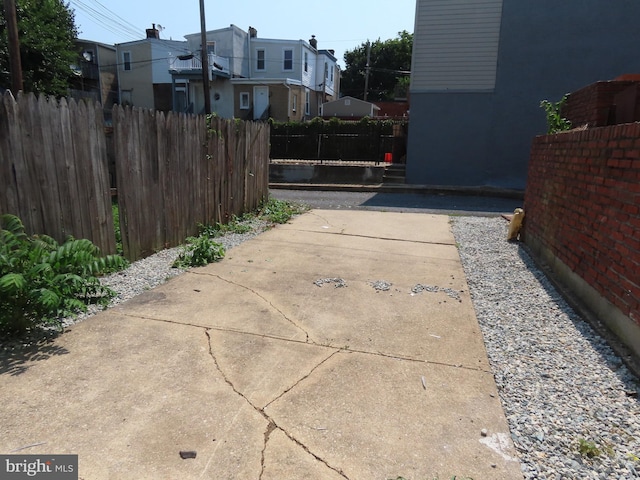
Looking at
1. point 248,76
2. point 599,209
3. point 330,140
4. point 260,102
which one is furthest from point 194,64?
point 599,209

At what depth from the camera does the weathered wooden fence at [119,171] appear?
3805 millimetres

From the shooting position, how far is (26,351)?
9.84 feet

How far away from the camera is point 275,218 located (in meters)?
8.45

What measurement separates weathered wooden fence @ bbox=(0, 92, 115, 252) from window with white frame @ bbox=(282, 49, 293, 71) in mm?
27544

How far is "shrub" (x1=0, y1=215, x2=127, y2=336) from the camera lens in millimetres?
2969

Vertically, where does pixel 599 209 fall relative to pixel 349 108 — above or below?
below

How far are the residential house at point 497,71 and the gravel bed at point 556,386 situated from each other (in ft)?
34.5

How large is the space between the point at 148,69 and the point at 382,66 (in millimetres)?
33242

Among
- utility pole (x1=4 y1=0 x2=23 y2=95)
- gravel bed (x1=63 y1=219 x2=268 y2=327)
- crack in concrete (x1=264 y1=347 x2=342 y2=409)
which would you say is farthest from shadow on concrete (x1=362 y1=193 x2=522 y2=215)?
utility pole (x1=4 y1=0 x2=23 y2=95)

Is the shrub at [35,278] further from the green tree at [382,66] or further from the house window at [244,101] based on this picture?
the green tree at [382,66]

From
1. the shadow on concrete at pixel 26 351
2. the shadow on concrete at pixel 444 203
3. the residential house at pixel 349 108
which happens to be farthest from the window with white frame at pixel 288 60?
the shadow on concrete at pixel 26 351

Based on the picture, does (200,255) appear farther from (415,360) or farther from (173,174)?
(415,360)

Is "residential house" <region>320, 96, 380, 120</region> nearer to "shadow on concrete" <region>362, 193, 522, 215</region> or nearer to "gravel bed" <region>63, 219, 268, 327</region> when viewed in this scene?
"shadow on concrete" <region>362, 193, 522, 215</region>

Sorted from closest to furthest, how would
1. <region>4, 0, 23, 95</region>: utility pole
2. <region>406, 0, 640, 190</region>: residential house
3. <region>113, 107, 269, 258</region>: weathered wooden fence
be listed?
<region>113, 107, 269, 258</region>: weathered wooden fence, <region>4, 0, 23, 95</region>: utility pole, <region>406, 0, 640, 190</region>: residential house
